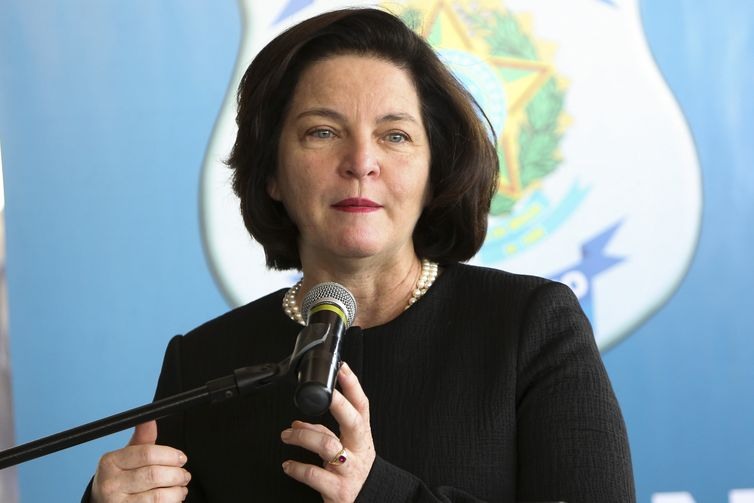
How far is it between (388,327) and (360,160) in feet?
1.08

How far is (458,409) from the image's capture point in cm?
167

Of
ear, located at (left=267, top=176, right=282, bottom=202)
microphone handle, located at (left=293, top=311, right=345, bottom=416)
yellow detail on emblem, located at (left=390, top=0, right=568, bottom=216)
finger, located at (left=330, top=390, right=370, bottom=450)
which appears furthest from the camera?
yellow detail on emblem, located at (left=390, top=0, right=568, bottom=216)

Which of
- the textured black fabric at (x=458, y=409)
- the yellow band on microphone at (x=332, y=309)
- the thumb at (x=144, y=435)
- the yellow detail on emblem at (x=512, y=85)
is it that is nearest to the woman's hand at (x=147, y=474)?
the thumb at (x=144, y=435)

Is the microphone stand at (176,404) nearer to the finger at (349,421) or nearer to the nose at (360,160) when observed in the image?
the finger at (349,421)

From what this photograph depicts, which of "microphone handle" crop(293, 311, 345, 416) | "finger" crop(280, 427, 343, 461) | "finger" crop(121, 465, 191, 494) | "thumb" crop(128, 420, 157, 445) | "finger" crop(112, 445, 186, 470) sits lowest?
"microphone handle" crop(293, 311, 345, 416)

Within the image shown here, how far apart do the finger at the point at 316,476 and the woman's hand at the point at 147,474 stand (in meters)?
0.19

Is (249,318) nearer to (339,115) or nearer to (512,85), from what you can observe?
(339,115)

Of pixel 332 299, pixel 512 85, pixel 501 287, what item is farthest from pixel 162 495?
pixel 512 85

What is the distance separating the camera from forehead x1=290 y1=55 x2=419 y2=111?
180 centimetres

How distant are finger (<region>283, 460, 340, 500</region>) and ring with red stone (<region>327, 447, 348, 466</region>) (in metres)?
0.02

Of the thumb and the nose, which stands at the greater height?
the nose

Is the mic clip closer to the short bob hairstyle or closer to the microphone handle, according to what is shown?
the microphone handle

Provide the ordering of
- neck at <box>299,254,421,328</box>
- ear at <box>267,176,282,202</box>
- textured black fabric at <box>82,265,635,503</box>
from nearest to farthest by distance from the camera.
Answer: textured black fabric at <box>82,265,635,503</box>, neck at <box>299,254,421,328</box>, ear at <box>267,176,282,202</box>

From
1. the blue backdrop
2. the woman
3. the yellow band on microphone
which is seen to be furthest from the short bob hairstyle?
the blue backdrop
